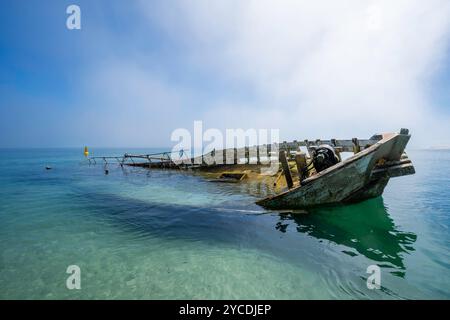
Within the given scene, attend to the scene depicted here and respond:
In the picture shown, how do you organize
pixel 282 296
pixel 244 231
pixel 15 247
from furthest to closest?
1. pixel 244 231
2. pixel 15 247
3. pixel 282 296

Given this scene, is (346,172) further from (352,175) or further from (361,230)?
(361,230)

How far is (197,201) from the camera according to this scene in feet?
40.7

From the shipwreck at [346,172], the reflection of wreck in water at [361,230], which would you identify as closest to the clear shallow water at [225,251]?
the reflection of wreck in water at [361,230]

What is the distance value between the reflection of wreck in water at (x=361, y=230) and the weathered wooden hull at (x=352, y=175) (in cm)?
59

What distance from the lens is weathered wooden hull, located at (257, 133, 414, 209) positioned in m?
8.37

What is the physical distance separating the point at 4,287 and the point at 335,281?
7.77 m

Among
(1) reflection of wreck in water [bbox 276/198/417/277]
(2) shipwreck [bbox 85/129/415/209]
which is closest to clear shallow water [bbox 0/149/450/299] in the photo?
(1) reflection of wreck in water [bbox 276/198/417/277]

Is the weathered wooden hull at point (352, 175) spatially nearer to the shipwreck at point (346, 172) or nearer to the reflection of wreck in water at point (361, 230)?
the shipwreck at point (346, 172)

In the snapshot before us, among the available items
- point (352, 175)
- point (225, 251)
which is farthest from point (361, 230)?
point (225, 251)

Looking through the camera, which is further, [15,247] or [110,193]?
[110,193]

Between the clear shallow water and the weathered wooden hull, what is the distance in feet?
2.16
